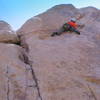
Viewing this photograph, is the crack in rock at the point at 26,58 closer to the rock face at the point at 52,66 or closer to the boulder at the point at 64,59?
the rock face at the point at 52,66

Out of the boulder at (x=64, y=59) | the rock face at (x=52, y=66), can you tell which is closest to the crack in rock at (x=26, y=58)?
the rock face at (x=52, y=66)

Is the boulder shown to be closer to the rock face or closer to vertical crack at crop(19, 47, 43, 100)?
the rock face

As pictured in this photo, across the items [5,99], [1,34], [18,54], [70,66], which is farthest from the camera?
[1,34]

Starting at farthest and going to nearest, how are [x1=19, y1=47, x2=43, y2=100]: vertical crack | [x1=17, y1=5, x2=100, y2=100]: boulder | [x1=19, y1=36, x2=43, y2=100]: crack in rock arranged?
[x1=19, y1=36, x2=43, y2=100]: crack in rock < [x1=19, y1=47, x2=43, y2=100]: vertical crack < [x1=17, y1=5, x2=100, y2=100]: boulder

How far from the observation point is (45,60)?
39.1ft

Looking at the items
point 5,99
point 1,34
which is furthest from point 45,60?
point 1,34

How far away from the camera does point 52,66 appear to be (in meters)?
11.4

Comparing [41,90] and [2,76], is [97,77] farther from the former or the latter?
[2,76]

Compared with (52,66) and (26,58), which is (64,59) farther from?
(26,58)

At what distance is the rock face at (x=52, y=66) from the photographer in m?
9.59

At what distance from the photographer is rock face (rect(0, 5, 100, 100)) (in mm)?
9586

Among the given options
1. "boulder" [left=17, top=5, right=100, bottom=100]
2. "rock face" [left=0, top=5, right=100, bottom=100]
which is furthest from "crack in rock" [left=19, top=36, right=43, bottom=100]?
"boulder" [left=17, top=5, right=100, bottom=100]

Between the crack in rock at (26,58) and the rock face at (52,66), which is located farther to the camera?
the crack in rock at (26,58)

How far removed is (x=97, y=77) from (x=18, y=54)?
191 inches
